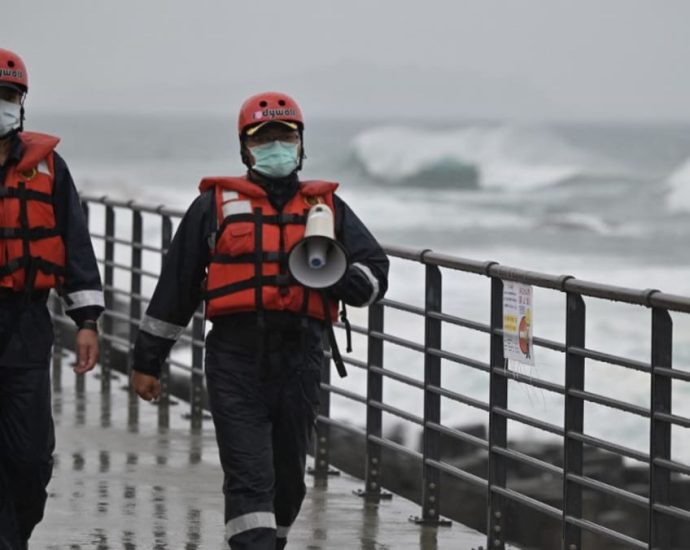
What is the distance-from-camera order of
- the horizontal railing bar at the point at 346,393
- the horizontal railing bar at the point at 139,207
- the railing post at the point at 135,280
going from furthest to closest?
1. the railing post at the point at 135,280
2. the horizontal railing bar at the point at 139,207
3. the horizontal railing bar at the point at 346,393

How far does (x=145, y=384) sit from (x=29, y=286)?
49cm

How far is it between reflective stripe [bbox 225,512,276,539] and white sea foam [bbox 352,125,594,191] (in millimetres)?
79458

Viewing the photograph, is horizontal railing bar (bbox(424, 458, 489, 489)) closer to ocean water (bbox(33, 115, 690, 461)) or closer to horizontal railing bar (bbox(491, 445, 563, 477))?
horizontal railing bar (bbox(491, 445, 563, 477))

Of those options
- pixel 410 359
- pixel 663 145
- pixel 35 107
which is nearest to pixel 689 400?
pixel 410 359

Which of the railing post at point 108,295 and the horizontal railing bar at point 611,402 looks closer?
the horizontal railing bar at point 611,402

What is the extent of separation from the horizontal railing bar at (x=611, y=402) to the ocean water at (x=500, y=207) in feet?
48.4

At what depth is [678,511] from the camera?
6898mm

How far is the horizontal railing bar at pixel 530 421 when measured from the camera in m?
7.64

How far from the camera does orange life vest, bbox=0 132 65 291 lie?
6.75 m

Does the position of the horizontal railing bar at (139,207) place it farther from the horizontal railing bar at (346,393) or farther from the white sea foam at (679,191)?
the white sea foam at (679,191)

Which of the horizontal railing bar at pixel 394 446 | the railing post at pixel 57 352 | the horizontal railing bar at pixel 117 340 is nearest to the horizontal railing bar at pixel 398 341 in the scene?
the horizontal railing bar at pixel 394 446

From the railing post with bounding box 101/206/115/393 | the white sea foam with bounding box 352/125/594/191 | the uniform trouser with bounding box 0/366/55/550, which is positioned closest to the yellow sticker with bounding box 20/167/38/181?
the uniform trouser with bounding box 0/366/55/550

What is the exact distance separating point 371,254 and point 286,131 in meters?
0.49

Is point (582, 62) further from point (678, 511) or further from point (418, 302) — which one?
point (678, 511)
